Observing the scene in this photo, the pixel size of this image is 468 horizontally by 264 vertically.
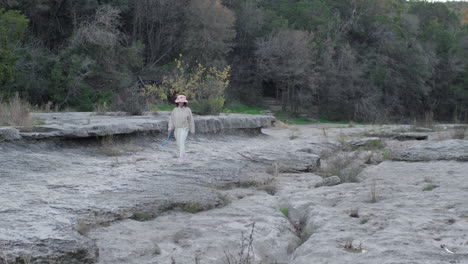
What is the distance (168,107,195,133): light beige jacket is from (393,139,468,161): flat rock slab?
4361 mm

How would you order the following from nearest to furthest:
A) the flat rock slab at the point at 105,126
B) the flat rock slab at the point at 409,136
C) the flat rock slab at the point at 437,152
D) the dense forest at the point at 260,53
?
the flat rock slab at the point at 437,152, the flat rock slab at the point at 105,126, the flat rock slab at the point at 409,136, the dense forest at the point at 260,53

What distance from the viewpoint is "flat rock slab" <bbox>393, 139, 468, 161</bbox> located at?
9016mm

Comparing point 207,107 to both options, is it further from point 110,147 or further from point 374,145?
point 110,147

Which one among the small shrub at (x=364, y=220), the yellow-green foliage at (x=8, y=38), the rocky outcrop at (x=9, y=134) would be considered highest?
the yellow-green foliage at (x=8, y=38)

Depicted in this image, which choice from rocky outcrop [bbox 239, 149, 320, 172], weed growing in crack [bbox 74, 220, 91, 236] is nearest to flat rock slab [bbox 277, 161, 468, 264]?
rocky outcrop [bbox 239, 149, 320, 172]

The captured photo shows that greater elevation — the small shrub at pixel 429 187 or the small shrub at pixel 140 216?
the small shrub at pixel 429 187

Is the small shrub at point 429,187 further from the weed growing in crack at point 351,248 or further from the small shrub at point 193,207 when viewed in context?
the small shrub at point 193,207

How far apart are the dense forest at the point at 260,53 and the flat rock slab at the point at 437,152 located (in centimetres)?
1558

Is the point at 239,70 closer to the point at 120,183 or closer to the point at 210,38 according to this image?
the point at 210,38

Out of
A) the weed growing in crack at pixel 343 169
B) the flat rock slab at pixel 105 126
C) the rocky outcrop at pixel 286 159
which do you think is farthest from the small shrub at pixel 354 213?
the flat rock slab at pixel 105 126

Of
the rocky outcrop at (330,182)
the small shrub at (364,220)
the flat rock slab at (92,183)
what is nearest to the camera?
A: the flat rock slab at (92,183)

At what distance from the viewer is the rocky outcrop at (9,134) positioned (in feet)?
27.5

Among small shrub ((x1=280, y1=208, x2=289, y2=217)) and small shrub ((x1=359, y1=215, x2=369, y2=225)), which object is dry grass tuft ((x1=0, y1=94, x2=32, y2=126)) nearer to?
small shrub ((x1=280, y1=208, x2=289, y2=217))

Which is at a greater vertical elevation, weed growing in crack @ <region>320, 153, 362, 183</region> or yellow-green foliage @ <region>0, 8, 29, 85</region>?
yellow-green foliage @ <region>0, 8, 29, 85</region>
